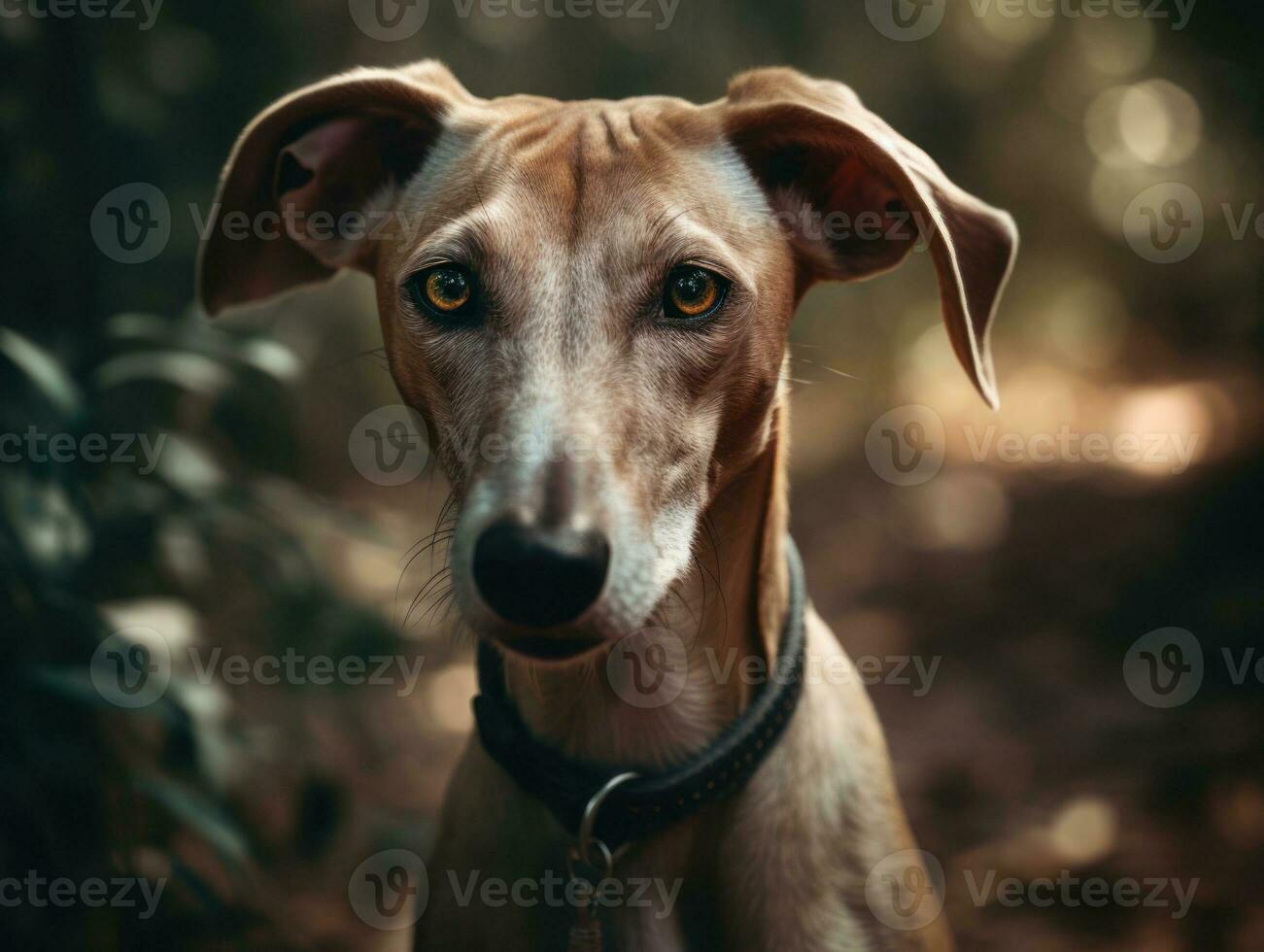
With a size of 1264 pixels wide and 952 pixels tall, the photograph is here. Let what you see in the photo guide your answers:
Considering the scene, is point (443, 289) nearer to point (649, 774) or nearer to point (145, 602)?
point (649, 774)

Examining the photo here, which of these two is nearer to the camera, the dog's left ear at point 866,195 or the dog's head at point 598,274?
the dog's head at point 598,274

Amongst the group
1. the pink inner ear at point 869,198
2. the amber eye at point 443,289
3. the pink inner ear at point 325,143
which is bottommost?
the amber eye at point 443,289

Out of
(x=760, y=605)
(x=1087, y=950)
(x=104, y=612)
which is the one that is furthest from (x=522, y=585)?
(x=1087, y=950)

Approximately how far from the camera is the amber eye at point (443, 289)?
6.73 ft

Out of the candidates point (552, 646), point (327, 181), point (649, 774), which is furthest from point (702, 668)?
point (327, 181)

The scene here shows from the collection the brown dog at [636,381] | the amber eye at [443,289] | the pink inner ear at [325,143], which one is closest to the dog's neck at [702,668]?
the brown dog at [636,381]

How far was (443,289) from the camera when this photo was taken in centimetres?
206

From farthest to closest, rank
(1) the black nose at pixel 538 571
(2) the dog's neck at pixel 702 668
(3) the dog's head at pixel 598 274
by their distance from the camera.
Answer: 1. (2) the dog's neck at pixel 702 668
2. (3) the dog's head at pixel 598 274
3. (1) the black nose at pixel 538 571

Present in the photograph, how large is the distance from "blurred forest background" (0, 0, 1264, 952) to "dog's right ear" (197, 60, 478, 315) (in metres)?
0.35

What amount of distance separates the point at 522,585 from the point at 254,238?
4.67ft

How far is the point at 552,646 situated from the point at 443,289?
31.2 inches

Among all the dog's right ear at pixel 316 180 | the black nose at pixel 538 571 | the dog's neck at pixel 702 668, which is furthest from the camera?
the dog's right ear at pixel 316 180

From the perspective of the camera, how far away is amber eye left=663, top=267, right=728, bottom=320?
6.58 feet

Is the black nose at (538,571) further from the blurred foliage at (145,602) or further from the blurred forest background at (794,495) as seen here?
the blurred foliage at (145,602)
